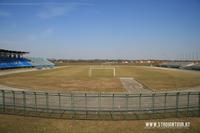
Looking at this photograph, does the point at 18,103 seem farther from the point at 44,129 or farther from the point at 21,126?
the point at 44,129

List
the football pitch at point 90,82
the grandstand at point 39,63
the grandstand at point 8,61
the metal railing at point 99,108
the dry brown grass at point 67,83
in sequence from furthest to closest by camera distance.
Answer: the grandstand at point 39,63 < the grandstand at point 8,61 < the football pitch at point 90,82 < the dry brown grass at point 67,83 < the metal railing at point 99,108

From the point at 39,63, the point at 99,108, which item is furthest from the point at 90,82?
the point at 39,63

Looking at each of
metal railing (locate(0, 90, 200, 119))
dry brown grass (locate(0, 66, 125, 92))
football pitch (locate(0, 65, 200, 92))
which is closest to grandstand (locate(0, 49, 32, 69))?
football pitch (locate(0, 65, 200, 92))

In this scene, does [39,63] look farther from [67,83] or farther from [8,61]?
[67,83]

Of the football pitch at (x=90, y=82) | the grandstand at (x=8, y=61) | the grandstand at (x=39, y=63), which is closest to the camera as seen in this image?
the football pitch at (x=90, y=82)

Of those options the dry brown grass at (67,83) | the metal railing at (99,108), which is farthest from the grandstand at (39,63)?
the metal railing at (99,108)

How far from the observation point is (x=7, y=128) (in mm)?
13609

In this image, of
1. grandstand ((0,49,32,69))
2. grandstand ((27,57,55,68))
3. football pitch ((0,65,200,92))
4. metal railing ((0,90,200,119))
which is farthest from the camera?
grandstand ((27,57,55,68))

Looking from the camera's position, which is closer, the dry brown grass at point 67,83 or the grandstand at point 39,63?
the dry brown grass at point 67,83

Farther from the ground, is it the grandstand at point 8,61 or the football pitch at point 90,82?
the grandstand at point 8,61

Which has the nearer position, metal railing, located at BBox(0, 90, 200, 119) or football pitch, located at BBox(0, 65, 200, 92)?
metal railing, located at BBox(0, 90, 200, 119)

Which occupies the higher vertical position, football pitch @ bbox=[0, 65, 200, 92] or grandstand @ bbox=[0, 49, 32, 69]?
grandstand @ bbox=[0, 49, 32, 69]

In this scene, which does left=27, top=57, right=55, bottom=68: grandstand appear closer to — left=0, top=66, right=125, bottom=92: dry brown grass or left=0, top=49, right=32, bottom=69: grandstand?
left=0, top=49, right=32, bottom=69: grandstand

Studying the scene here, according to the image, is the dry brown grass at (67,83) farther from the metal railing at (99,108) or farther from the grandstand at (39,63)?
the grandstand at (39,63)
